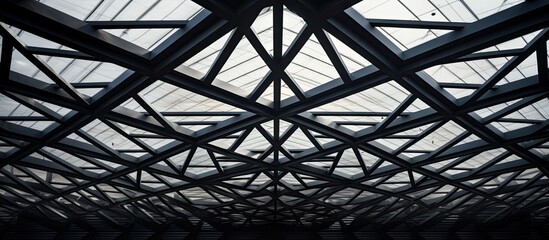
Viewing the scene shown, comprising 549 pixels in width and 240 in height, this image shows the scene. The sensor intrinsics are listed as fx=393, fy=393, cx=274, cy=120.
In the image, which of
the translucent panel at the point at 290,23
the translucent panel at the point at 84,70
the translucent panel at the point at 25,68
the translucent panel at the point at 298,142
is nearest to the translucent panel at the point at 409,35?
the translucent panel at the point at 290,23

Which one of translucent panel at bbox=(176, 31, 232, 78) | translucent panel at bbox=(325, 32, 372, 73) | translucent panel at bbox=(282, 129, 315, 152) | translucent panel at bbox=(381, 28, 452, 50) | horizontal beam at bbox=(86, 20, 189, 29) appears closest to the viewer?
horizontal beam at bbox=(86, 20, 189, 29)

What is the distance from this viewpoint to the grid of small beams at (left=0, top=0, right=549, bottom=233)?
12.2 m

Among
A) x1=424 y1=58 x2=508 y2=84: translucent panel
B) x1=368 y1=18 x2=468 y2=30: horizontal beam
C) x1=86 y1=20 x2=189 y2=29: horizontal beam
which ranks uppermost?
x1=424 y1=58 x2=508 y2=84: translucent panel

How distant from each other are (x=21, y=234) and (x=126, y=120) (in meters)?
40.6

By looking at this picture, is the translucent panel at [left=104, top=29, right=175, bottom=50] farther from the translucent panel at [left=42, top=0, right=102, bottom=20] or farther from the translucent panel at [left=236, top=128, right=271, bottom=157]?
the translucent panel at [left=236, top=128, right=271, bottom=157]

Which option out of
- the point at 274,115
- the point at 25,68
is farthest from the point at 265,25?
the point at 25,68

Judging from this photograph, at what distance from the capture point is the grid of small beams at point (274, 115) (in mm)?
12195

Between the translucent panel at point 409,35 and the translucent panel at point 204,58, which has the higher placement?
the translucent panel at point 204,58

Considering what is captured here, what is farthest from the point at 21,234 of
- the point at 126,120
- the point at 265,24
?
the point at 265,24

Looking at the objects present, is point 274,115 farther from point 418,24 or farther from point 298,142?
point 298,142

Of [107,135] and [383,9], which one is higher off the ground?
[107,135]

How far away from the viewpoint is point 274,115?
19.0m

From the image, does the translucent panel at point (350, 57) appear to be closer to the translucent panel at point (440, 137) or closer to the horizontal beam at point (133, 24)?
the horizontal beam at point (133, 24)

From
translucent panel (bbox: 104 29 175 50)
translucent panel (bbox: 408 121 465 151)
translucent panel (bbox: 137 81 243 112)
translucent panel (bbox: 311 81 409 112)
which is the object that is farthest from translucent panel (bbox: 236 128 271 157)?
translucent panel (bbox: 104 29 175 50)
